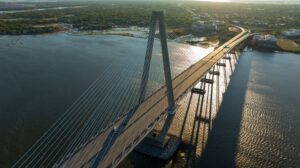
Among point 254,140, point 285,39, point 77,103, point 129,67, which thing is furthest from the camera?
point 285,39

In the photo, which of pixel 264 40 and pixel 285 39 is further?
pixel 285 39

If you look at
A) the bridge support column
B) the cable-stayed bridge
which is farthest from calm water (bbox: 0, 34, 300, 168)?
the cable-stayed bridge

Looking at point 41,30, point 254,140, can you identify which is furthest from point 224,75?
point 41,30

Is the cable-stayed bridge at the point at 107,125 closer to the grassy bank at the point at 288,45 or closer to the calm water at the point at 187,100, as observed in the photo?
the calm water at the point at 187,100

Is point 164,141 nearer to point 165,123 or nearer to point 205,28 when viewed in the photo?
point 165,123

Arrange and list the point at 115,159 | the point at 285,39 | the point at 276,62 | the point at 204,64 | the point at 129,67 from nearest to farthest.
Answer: the point at 115,159 < the point at 204,64 < the point at 129,67 < the point at 276,62 < the point at 285,39

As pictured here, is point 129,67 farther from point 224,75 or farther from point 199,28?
point 199,28

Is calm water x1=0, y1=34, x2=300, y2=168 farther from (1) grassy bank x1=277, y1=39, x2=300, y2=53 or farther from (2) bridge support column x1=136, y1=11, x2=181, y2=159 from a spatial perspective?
(1) grassy bank x1=277, y1=39, x2=300, y2=53
